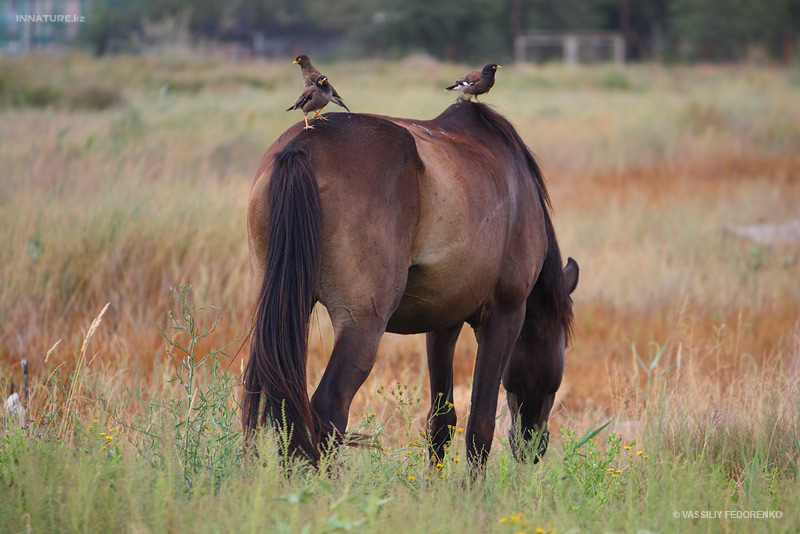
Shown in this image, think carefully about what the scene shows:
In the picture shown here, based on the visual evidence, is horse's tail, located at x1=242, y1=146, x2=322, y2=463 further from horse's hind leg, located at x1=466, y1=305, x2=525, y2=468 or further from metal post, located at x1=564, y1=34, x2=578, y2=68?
metal post, located at x1=564, y1=34, x2=578, y2=68

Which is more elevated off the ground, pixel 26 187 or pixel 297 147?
pixel 297 147

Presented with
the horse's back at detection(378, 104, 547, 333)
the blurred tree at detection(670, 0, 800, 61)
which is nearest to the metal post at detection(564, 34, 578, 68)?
the blurred tree at detection(670, 0, 800, 61)

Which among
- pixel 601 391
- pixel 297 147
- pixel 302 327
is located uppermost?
pixel 297 147

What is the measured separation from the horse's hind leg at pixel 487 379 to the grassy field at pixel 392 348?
11 centimetres

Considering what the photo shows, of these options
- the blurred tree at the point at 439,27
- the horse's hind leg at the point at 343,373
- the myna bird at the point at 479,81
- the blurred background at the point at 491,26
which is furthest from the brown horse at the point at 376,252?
the blurred tree at the point at 439,27

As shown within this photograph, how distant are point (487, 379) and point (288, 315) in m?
1.03

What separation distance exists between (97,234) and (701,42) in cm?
4149

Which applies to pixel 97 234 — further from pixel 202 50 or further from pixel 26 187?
pixel 202 50

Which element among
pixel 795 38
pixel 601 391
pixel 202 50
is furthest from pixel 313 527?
pixel 795 38

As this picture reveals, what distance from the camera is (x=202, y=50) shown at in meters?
25.3

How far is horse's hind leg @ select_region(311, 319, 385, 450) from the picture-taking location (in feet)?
8.46

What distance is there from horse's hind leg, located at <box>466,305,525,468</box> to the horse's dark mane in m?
0.47

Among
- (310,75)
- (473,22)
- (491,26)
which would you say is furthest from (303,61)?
(491,26)

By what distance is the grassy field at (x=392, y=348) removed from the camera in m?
2.39
